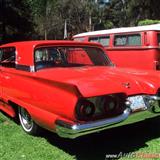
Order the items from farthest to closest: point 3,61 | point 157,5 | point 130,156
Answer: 1. point 157,5
2. point 3,61
3. point 130,156

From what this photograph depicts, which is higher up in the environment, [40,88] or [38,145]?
[40,88]

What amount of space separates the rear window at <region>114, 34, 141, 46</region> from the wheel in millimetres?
5448

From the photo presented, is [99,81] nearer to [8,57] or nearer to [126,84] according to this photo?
[126,84]

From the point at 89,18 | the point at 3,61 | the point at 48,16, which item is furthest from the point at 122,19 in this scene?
the point at 3,61

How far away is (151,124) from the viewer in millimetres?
6293

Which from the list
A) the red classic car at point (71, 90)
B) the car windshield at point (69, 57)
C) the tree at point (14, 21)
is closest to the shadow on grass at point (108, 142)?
the red classic car at point (71, 90)

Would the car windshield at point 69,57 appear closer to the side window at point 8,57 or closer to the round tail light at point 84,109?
the side window at point 8,57

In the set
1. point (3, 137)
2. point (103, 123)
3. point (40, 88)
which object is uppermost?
point (40, 88)

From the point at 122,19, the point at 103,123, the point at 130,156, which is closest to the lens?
the point at 103,123

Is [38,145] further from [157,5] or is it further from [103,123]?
[157,5]

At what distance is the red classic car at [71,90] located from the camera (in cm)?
443

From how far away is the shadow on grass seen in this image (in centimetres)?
505

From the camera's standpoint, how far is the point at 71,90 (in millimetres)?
4391

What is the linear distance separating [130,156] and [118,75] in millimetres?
1190
